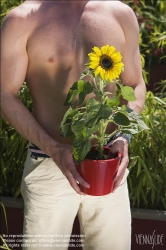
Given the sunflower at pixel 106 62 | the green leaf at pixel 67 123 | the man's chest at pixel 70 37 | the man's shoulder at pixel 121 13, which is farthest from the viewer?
the man's shoulder at pixel 121 13

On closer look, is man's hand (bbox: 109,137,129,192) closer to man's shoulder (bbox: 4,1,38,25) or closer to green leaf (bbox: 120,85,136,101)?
green leaf (bbox: 120,85,136,101)

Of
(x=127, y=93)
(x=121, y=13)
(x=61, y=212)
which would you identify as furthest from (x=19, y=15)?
(x=61, y=212)

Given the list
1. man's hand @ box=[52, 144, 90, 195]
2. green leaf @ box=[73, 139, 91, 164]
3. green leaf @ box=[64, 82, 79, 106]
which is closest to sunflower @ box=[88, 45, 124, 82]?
green leaf @ box=[64, 82, 79, 106]

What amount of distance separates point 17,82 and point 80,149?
16.1 inches

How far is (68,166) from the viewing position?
1.83 metres

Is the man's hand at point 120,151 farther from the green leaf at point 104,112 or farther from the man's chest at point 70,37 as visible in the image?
the man's chest at point 70,37

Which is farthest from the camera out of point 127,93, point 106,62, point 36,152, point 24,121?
point 36,152

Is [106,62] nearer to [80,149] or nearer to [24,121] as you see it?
[80,149]

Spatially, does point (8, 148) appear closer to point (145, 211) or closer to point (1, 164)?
point (1, 164)

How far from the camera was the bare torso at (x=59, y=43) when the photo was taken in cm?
196

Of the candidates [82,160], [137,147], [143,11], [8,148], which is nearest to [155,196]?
[137,147]

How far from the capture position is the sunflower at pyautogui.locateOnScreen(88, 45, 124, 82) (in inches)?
64.3

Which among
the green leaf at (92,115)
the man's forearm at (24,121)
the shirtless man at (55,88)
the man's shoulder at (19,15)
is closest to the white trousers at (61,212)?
the shirtless man at (55,88)

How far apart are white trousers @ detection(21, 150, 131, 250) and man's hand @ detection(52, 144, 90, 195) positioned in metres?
0.16
